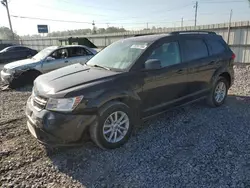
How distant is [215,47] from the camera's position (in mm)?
4660

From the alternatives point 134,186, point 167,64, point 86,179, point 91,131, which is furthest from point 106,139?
point 167,64

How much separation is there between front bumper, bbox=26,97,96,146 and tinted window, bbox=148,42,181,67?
1.63 meters

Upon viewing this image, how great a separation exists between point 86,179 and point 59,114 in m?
0.91

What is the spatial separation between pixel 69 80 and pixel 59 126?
2.53 feet

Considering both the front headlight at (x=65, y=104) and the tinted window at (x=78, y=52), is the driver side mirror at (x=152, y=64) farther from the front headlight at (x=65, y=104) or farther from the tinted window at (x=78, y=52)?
the tinted window at (x=78, y=52)

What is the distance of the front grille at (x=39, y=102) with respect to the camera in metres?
2.80

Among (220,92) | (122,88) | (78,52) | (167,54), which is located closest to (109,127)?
(122,88)

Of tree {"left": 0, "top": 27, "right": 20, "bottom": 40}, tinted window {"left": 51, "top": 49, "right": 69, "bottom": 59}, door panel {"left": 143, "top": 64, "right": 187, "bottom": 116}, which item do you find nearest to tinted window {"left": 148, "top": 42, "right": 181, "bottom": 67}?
door panel {"left": 143, "top": 64, "right": 187, "bottom": 116}

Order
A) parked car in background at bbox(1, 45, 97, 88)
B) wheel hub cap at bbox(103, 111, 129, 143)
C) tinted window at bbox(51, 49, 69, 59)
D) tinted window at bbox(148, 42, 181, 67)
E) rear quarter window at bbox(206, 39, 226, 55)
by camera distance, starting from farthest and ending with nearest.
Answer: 1. tinted window at bbox(51, 49, 69, 59)
2. parked car in background at bbox(1, 45, 97, 88)
3. rear quarter window at bbox(206, 39, 226, 55)
4. tinted window at bbox(148, 42, 181, 67)
5. wheel hub cap at bbox(103, 111, 129, 143)

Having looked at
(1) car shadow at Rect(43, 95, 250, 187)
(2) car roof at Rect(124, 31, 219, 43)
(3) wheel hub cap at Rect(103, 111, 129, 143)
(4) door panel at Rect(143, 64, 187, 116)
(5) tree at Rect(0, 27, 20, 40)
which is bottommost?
(1) car shadow at Rect(43, 95, 250, 187)

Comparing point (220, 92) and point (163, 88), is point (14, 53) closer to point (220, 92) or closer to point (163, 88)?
point (163, 88)

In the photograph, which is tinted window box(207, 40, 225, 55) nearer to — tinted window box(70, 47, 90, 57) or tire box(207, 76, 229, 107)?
tire box(207, 76, 229, 107)

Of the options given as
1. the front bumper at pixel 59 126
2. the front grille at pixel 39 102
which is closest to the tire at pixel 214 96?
the front bumper at pixel 59 126

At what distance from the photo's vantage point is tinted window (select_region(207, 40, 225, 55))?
456 cm
